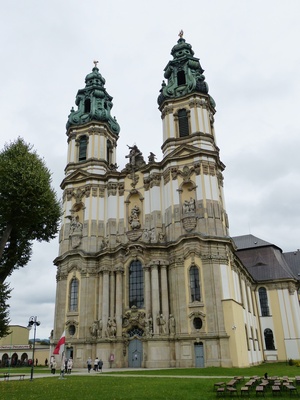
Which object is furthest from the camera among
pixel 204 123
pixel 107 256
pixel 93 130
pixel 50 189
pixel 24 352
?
pixel 24 352

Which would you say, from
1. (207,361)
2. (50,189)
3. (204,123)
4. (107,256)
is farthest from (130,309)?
(204,123)

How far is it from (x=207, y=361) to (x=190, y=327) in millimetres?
3243

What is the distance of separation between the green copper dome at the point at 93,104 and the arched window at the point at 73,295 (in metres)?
21.5

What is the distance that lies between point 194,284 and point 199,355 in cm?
632

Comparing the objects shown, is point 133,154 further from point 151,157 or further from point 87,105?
point 87,105

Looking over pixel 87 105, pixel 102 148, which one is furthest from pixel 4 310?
pixel 87 105

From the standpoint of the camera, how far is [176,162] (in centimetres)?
4297

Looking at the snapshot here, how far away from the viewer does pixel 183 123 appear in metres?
46.2

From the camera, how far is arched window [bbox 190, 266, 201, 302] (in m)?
36.6

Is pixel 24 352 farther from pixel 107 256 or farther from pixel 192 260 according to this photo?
pixel 192 260

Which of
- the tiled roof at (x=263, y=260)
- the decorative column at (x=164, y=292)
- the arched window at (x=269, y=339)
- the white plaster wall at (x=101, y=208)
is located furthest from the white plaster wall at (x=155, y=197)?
the arched window at (x=269, y=339)

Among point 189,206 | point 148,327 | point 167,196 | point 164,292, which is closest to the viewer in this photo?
point 148,327

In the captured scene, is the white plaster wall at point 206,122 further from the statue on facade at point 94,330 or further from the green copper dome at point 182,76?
the statue on facade at point 94,330

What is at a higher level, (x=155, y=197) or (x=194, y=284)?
(x=155, y=197)
